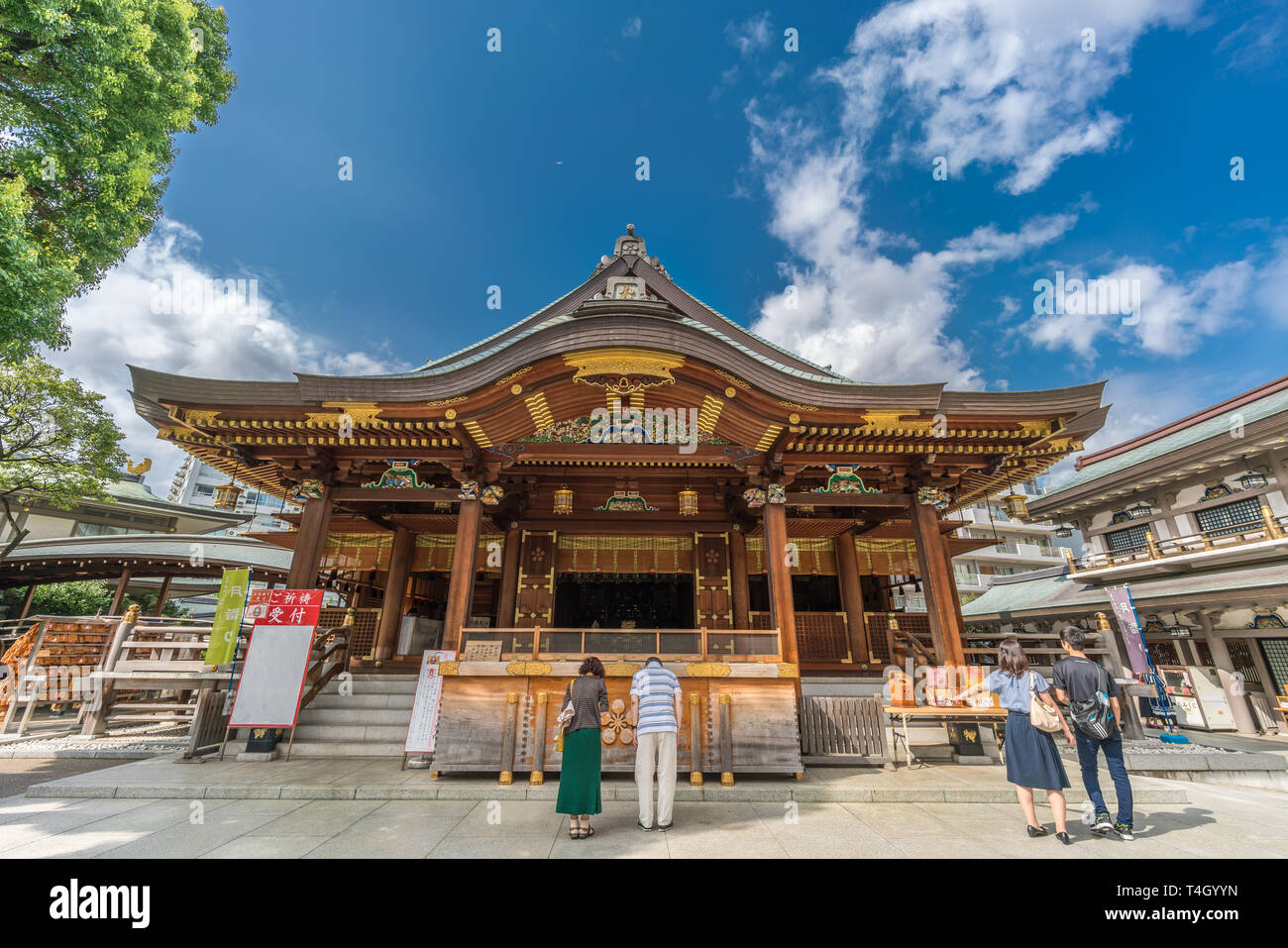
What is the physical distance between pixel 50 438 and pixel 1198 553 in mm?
32231

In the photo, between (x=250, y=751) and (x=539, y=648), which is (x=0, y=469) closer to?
(x=250, y=751)

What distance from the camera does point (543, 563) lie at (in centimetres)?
1270

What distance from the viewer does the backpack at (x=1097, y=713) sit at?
4.62m

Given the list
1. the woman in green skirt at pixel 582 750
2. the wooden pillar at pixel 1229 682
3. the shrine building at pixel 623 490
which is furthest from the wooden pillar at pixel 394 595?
the wooden pillar at pixel 1229 682

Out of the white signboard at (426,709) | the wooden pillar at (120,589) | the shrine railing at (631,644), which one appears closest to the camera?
the white signboard at (426,709)

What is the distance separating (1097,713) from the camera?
4617 millimetres

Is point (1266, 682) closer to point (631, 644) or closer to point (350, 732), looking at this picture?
point (631, 644)

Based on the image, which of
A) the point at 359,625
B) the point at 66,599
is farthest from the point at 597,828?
the point at 66,599

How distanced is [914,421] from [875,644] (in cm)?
637

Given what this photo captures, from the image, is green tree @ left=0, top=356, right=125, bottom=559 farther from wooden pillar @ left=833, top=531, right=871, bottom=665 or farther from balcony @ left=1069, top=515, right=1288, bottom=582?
balcony @ left=1069, top=515, right=1288, bottom=582

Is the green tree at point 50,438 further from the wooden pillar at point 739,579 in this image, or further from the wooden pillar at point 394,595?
the wooden pillar at point 739,579

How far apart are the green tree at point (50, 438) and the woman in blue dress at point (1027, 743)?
68.4ft

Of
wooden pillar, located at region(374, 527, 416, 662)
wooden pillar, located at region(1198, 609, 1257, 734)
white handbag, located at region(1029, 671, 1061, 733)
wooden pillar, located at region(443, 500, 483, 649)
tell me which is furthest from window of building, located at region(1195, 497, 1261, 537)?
wooden pillar, located at region(374, 527, 416, 662)

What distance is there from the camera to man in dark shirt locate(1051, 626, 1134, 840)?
466cm
